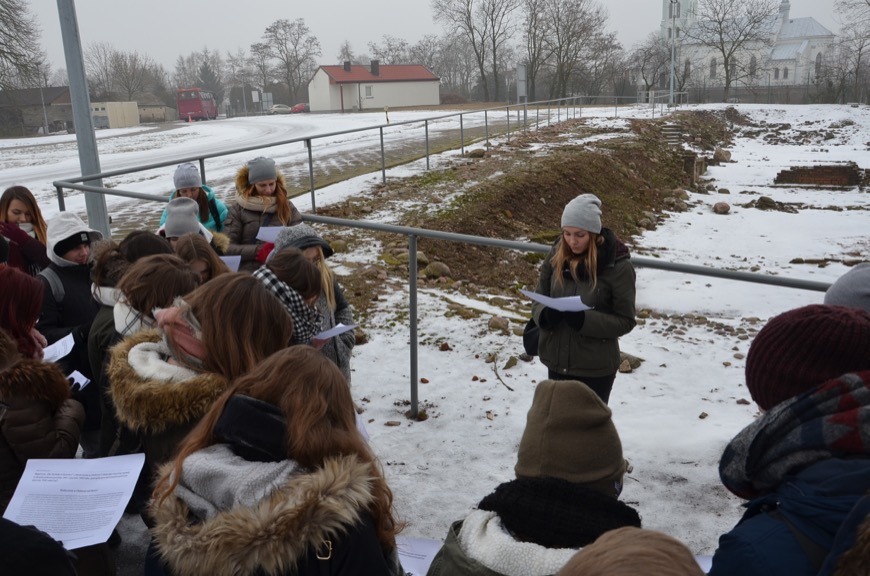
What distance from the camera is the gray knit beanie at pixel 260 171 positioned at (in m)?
5.15

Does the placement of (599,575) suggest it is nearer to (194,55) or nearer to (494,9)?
(494,9)

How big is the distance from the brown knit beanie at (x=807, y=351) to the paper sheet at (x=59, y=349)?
3.11 meters

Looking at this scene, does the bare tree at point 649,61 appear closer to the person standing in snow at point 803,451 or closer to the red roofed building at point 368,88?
the red roofed building at point 368,88

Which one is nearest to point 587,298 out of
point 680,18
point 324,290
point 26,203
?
point 324,290

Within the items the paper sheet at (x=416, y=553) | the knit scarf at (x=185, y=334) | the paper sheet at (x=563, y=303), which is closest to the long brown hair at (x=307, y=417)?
the knit scarf at (x=185, y=334)

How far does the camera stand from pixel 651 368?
223 inches

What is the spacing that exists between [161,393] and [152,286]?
0.75 m

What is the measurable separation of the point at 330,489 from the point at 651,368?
4.44 m

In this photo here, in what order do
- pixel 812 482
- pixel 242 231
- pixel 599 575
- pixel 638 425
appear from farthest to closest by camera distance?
pixel 242 231 → pixel 638 425 → pixel 812 482 → pixel 599 575

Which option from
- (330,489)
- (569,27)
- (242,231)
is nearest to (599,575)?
(330,489)

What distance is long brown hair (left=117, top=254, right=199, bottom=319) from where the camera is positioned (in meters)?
2.90

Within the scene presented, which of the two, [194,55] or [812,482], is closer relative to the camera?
[812,482]

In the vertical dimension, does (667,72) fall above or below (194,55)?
below

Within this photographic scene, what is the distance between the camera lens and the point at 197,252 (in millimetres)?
3689
